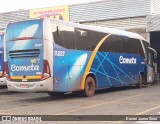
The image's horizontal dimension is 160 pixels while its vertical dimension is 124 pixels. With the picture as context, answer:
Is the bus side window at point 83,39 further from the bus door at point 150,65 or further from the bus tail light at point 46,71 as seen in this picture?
the bus door at point 150,65

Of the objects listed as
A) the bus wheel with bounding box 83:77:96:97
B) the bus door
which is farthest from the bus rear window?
the bus door

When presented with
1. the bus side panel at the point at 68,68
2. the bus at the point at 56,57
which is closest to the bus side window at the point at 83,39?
the bus at the point at 56,57

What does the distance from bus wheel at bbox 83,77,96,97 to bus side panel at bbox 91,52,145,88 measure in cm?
51

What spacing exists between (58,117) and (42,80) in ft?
15.1

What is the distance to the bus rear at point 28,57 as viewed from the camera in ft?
52.9

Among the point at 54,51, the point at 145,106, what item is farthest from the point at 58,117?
the point at 54,51

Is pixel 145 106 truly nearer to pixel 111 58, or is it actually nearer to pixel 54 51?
pixel 54 51

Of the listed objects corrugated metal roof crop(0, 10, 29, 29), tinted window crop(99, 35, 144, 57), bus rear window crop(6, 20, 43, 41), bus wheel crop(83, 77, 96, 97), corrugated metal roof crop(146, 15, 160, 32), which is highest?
corrugated metal roof crop(0, 10, 29, 29)

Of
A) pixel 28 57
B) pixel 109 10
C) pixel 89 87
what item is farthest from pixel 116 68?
pixel 109 10

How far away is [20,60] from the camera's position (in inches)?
659

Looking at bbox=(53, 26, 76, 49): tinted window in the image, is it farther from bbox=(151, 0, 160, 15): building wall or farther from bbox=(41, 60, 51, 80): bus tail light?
bbox=(151, 0, 160, 15): building wall

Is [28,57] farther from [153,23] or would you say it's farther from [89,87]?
[153,23]

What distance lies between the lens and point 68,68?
55.9 ft

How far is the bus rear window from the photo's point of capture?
16375 mm
